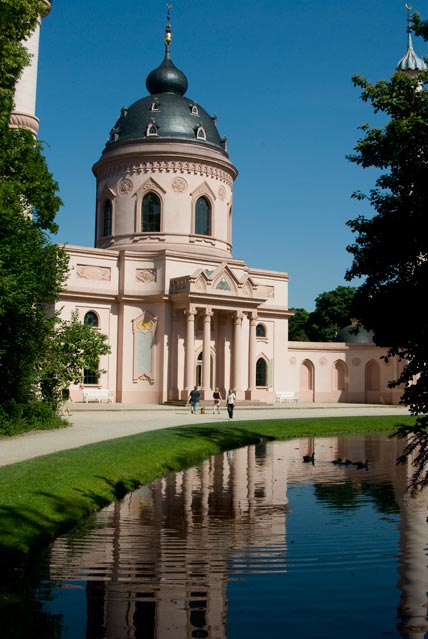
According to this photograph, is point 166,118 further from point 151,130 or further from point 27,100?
point 27,100

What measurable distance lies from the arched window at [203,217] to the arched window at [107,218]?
6213 millimetres

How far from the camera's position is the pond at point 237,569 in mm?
7086

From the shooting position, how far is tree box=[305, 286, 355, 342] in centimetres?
8688

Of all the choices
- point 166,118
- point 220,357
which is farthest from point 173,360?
point 166,118

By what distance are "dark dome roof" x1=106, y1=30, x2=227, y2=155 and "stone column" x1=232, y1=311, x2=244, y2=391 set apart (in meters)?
13.3

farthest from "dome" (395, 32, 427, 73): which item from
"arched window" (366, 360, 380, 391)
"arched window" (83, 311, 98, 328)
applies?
"arched window" (83, 311, 98, 328)

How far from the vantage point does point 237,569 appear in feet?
29.0

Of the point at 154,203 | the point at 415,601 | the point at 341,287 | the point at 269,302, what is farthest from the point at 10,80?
the point at 341,287

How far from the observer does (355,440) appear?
1023 inches

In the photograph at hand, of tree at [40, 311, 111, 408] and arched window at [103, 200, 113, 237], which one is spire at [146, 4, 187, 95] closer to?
arched window at [103, 200, 113, 237]

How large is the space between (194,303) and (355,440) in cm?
2302

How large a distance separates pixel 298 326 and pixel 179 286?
4958cm

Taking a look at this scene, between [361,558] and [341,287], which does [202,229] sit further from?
[361,558]

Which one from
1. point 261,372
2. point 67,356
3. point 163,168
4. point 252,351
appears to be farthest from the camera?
point 261,372
